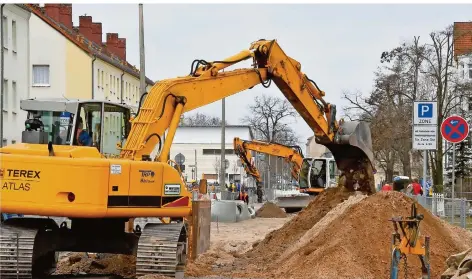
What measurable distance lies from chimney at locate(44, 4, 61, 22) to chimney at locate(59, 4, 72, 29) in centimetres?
55

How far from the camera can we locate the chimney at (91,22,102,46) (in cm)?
7562

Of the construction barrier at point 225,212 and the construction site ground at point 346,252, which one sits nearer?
the construction site ground at point 346,252

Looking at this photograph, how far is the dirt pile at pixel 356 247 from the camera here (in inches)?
601

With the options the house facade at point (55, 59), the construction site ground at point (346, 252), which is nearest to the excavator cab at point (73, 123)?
the construction site ground at point (346, 252)

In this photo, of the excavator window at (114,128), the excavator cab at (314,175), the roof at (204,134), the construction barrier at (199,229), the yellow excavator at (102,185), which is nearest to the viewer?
the yellow excavator at (102,185)

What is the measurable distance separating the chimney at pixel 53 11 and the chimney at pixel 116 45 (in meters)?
12.6

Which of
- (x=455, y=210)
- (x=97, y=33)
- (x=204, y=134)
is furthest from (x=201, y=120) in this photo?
(x=455, y=210)

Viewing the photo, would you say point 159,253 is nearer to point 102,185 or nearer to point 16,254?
point 102,185

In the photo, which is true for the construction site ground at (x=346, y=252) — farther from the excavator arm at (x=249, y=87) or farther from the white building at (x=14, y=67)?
the white building at (x=14, y=67)

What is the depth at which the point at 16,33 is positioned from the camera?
165 ft

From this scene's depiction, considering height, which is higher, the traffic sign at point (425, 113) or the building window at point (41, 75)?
the building window at point (41, 75)

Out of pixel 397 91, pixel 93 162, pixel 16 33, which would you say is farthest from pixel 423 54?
pixel 93 162

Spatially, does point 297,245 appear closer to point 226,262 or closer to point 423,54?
point 226,262

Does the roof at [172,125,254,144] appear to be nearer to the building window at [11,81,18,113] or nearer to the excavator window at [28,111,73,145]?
the building window at [11,81,18,113]
